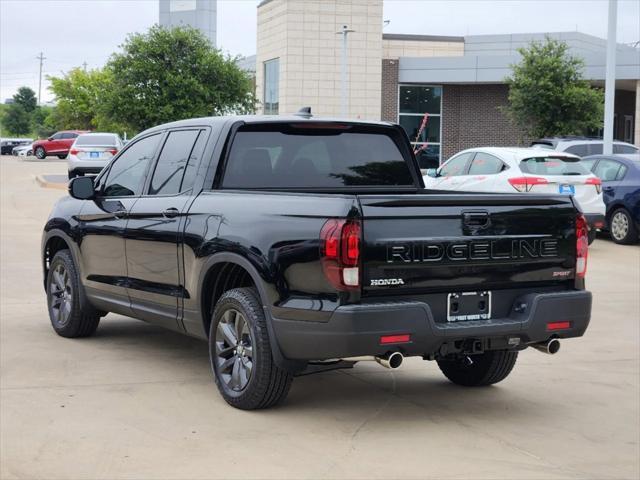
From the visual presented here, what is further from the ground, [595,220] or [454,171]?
[454,171]

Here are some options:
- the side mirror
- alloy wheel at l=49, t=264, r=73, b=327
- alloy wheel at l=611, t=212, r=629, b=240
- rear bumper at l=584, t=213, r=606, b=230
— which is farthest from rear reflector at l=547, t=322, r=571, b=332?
alloy wheel at l=611, t=212, r=629, b=240

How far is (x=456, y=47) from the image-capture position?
2483 inches

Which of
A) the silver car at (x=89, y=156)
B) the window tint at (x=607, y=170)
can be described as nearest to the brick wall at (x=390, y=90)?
the silver car at (x=89, y=156)

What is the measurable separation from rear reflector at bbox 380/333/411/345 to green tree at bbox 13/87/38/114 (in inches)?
5379

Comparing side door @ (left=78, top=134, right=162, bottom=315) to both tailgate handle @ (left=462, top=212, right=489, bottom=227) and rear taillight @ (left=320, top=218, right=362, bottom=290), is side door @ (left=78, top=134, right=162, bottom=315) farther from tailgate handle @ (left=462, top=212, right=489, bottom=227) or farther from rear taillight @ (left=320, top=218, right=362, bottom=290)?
tailgate handle @ (left=462, top=212, right=489, bottom=227)

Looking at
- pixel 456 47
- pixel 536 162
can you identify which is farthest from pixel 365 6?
pixel 536 162

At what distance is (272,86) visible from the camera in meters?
58.6

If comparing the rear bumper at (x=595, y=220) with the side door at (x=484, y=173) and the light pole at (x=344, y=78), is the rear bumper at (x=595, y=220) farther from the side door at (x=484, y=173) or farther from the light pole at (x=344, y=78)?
the light pole at (x=344, y=78)

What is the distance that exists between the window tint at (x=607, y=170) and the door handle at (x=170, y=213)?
43.2ft

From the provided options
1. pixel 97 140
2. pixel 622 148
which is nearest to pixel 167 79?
pixel 97 140

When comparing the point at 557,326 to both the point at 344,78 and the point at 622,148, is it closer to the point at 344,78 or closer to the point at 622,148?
the point at 622,148

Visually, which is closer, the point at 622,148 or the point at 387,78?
the point at 622,148

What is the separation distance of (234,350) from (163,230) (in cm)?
126

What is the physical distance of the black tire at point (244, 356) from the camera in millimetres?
6242
